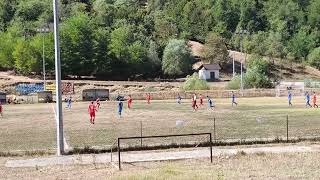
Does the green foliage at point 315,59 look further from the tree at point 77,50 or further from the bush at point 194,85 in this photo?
the bush at point 194,85

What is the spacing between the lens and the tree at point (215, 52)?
130 m

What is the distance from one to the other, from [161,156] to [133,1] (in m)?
176

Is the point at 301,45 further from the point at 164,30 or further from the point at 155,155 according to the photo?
the point at 155,155

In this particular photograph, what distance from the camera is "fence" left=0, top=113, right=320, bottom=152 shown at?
2766 centimetres

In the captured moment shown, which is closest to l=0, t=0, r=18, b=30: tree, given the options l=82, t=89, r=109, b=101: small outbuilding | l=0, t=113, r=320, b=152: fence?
l=82, t=89, r=109, b=101: small outbuilding

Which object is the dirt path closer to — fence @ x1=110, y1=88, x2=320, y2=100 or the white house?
fence @ x1=110, y1=88, x2=320, y2=100

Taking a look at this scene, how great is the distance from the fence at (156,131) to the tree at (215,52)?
8717cm

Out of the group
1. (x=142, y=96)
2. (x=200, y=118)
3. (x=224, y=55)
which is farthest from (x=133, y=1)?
(x=200, y=118)

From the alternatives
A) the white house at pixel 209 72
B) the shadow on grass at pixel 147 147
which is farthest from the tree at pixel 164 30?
the shadow on grass at pixel 147 147

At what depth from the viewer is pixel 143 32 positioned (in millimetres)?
145625

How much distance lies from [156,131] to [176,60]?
86.6 meters

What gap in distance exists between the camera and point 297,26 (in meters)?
178

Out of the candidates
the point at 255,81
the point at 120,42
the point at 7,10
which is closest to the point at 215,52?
the point at 120,42

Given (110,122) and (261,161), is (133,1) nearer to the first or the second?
(110,122)
